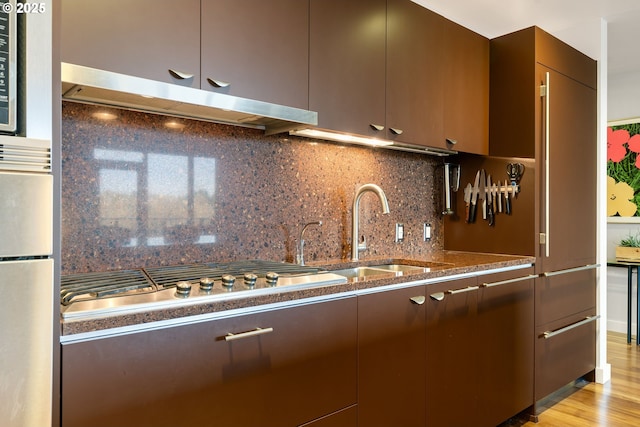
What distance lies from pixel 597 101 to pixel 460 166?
117cm

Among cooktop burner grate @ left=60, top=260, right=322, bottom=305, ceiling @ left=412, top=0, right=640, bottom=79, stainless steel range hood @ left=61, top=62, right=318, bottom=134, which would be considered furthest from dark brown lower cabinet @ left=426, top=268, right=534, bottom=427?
ceiling @ left=412, top=0, right=640, bottom=79

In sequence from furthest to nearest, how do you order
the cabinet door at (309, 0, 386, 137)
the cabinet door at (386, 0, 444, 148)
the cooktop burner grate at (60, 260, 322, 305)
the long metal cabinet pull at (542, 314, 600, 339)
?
1. the long metal cabinet pull at (542, 314, 600, 339)
2. the cabinet door at (386, 0, 444, 148)
3. the cabinet door at (309, 0, 386, 137)
4. the cooktop burner grate at (60, 260, 322, 305)

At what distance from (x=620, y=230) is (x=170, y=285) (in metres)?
4.67

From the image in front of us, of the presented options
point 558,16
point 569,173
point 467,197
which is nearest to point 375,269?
point 467,197

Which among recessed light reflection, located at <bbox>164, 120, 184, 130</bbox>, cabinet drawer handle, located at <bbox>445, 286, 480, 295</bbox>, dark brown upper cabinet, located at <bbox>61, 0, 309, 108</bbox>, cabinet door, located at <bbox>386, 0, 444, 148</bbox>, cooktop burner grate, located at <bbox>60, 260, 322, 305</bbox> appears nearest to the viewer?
cooktop burner grate, located at <bbox>60, 260, 322, 305</bbox>

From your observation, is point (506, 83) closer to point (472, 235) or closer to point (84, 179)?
point (472, 235)

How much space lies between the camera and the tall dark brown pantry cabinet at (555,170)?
258 centimetres

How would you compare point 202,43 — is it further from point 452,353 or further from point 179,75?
point 452,353

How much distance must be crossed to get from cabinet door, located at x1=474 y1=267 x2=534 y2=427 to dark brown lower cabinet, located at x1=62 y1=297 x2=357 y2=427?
0.93m

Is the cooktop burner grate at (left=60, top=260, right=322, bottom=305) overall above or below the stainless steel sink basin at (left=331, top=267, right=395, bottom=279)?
above

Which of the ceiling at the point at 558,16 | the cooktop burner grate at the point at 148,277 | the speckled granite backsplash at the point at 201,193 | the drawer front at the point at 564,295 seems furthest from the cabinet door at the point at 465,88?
the cooktop burner grate at the point at 148,277

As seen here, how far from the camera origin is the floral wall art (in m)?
4.32

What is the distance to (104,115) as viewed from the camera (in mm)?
1633

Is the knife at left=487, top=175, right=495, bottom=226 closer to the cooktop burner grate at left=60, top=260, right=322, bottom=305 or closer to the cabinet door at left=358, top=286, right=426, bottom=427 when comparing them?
the cabinet door at left=358, top=286, right=426, bottom=427
